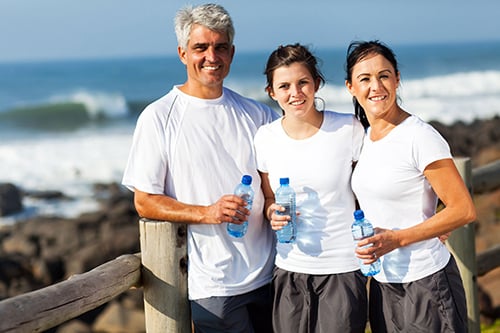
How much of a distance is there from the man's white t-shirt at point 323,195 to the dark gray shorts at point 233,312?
219 millimetres

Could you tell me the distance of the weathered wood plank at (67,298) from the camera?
8.20ft

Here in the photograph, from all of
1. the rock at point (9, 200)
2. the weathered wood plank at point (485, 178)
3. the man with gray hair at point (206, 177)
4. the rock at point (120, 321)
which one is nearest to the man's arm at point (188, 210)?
the man with gray hair at point (206, 177)

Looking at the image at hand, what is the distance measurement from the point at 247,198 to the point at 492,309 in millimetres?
3355

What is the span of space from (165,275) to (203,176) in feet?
1.55

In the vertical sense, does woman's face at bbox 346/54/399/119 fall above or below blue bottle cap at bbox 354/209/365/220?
above

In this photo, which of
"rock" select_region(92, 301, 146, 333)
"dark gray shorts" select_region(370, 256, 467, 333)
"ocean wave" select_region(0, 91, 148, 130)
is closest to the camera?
"dark gray shorts" select_region(370, 256, 467, 333)

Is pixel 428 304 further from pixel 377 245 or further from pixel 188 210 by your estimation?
pixel 188 210

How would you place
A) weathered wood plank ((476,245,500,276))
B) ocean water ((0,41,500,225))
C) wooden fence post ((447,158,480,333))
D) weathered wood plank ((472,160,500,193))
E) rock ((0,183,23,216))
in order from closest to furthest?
wooden fence post ((447,158,480,333)) → weathered wood plank ((472,160,500,193)) → weathered wood plank ((476,245,500,276)) → rock ((0,183,23,216)) → ocean water ((0,41,500,225))

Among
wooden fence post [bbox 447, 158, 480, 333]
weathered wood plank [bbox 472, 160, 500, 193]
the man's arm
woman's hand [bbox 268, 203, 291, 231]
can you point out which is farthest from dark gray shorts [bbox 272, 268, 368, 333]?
weathered wood plank [bbox 472, 160, 500, 193]

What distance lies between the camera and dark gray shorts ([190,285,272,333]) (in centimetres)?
330

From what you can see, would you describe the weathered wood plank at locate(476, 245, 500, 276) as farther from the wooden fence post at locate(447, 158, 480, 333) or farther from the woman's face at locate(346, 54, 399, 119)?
the woman's face at locate(346, 54, 399, 119)

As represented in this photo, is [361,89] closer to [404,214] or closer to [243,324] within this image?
[404,214]

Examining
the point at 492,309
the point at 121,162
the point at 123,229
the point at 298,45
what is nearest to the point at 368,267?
the point at 298,45

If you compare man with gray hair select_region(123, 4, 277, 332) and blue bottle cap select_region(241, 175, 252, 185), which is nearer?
blue bottle cap select_region(241, 175, 252, 185)
